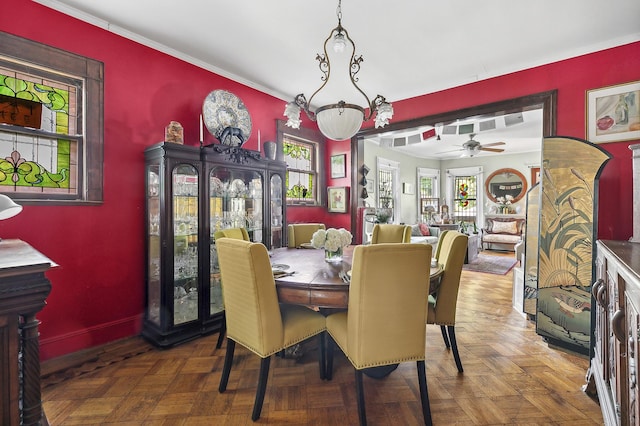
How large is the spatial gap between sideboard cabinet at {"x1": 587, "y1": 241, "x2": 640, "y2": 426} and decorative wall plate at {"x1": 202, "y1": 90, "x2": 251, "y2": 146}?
287 centimetres

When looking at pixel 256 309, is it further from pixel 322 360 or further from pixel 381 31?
pixel 381 31

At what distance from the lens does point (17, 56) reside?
2.09 meters

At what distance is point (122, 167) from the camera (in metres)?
2.61

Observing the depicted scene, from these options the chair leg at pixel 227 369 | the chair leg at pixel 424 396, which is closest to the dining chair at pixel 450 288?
the chair leg at pixel 424 396

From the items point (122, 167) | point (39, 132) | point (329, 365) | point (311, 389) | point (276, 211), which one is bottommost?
point (311, 389)

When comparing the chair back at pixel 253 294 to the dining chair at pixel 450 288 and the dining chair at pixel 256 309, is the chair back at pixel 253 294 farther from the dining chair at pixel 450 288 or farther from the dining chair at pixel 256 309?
the dining chair at pixel 450 288

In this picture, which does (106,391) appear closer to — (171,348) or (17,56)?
(171,348)

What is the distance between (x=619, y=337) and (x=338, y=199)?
364 centimetres

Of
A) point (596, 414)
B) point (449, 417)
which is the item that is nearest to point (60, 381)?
point (449, 417)

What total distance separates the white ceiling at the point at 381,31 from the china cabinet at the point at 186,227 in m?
0.98

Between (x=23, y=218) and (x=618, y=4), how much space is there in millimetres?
4489

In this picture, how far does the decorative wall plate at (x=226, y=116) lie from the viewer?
9.82 feet

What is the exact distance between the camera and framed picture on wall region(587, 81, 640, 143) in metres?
2.63

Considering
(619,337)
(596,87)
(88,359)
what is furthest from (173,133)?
(596,87)
